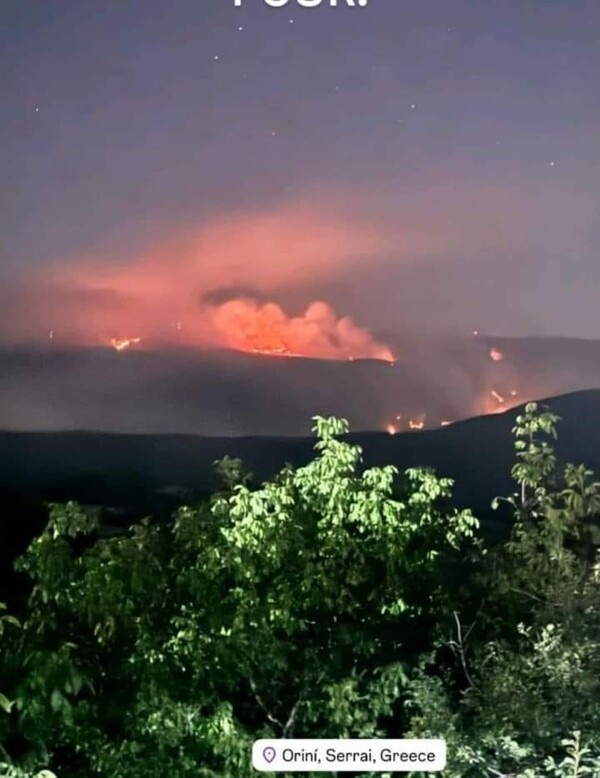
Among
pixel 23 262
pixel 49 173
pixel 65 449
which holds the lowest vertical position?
pixel 65 449

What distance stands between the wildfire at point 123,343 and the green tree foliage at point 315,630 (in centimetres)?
19

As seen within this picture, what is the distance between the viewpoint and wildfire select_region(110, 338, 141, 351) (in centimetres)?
135

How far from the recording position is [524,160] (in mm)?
1365

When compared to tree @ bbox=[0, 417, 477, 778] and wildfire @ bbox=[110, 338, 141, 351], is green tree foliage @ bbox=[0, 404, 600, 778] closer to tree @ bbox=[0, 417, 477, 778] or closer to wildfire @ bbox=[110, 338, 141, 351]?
tree @ bbox=[0, 417, 477, 778]

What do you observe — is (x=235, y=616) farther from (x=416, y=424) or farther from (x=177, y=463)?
(x=416, y=424)

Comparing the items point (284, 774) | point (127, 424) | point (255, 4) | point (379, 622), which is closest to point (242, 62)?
point (255, 4)

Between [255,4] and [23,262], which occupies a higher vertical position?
[255,4]

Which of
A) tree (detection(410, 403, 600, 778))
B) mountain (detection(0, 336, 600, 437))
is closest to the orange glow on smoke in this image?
mountain (detection(0, 336, 600, 437))

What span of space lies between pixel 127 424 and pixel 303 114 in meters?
0.46

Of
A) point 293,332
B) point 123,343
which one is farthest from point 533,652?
point 123,343

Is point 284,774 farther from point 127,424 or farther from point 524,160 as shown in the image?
point 524,160

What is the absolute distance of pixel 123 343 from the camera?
1.35m

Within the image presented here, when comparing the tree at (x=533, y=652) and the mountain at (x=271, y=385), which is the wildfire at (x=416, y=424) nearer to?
the mountain at (x=271, y=385)

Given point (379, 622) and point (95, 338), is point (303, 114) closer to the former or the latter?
point (95, 338)
